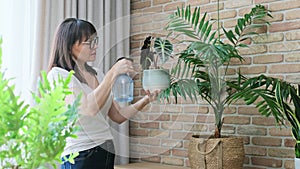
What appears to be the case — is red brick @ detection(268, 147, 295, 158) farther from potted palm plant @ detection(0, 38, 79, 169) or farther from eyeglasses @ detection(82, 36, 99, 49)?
potted palm plant @ detection(0, 38, 79, 169)

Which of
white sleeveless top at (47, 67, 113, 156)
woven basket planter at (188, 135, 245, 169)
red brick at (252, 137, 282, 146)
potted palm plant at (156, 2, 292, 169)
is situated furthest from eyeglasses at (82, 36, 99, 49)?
red brick at (252, 137, 282, 146)

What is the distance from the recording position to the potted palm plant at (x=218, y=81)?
8.19 ft

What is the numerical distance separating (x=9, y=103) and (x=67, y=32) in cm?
143

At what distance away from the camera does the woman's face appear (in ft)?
7.04

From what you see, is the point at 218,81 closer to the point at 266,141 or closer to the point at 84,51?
the point at 266,141

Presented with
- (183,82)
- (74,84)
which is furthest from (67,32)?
(183,82)

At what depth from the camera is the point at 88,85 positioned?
2.13m

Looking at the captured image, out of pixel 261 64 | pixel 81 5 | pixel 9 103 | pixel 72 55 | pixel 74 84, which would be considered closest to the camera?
pixel 9 103

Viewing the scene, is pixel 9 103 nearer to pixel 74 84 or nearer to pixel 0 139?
pixel 0 139

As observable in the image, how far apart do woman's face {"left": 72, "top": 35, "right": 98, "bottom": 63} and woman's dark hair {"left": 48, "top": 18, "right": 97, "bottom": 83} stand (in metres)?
0.02

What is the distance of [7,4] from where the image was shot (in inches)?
114

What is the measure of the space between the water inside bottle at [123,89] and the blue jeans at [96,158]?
0.71 ft

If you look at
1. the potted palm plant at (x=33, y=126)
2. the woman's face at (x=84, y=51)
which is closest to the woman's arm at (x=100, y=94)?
the woman's face at (x=84, y=51)

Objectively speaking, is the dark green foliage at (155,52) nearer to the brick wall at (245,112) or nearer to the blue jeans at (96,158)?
the brick wall at (245,112)
